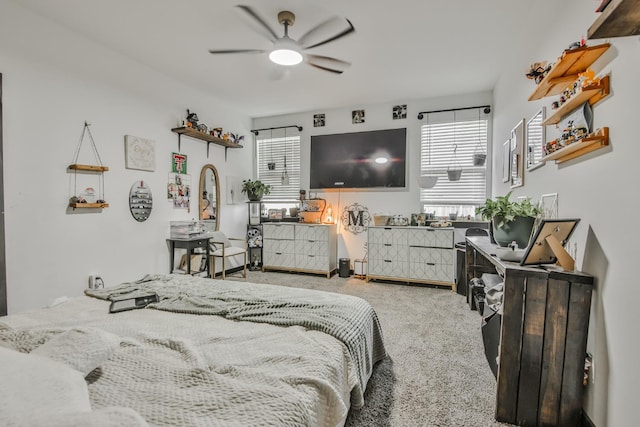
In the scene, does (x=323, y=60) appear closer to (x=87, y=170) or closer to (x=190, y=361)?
(x=87, y=170)

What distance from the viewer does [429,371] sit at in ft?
6.75

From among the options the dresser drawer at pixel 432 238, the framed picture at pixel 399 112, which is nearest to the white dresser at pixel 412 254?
the dresser drawer at pixel 432 238

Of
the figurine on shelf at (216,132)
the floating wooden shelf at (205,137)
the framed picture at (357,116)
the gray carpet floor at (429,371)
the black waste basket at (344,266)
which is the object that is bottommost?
the gray carpet floor at (429,371)

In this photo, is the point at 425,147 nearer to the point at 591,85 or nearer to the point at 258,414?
the point at 591,85

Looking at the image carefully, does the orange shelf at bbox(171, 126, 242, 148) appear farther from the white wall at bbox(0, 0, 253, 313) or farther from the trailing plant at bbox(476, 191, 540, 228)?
the trailing plant at bbox(476, 191, 540, 228)

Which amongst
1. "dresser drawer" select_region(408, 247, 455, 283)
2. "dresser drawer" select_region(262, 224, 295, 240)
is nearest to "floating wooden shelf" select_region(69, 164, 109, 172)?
"dresser drawer" select_region(262, 224, 295, 240)

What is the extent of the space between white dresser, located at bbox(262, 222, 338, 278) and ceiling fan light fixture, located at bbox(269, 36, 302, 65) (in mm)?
2639

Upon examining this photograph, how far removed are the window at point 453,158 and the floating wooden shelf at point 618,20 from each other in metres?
3.48

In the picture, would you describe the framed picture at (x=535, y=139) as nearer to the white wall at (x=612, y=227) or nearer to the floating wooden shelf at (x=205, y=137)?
the white wall at (x=612, y=227)

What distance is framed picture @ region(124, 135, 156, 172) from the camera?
337 cm

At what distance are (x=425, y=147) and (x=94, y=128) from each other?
4.20m

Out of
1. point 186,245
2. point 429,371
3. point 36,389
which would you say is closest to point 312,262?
point 186,245

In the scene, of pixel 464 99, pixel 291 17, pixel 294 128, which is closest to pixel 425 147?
pixel 464 99

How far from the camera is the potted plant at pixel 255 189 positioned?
16.9 feet
